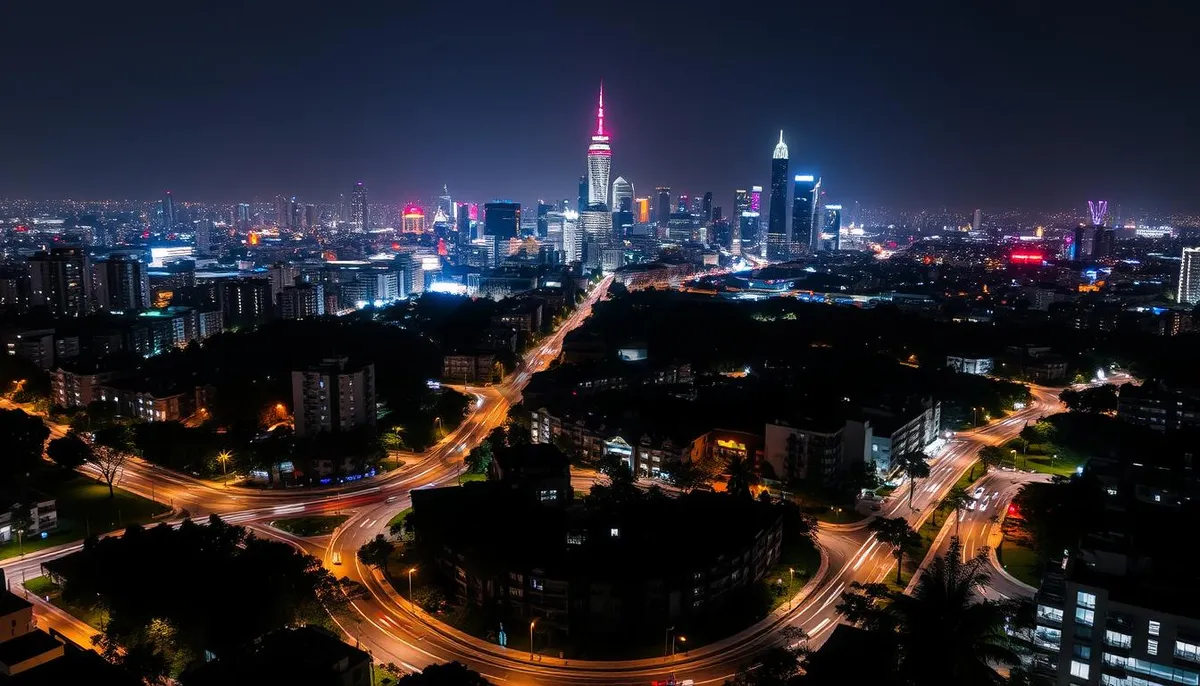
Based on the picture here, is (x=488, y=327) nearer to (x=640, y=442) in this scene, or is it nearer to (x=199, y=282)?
(x=640, y=442)

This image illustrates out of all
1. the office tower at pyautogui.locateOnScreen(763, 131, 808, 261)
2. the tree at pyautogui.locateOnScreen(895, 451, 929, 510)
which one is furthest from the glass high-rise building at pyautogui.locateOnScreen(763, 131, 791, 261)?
the tree at pyautogui.locateOnScreen(895, 451, 929, 510)

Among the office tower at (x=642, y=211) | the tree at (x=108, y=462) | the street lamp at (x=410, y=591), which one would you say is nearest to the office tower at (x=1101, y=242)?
the office tower at (x=642, y=211)

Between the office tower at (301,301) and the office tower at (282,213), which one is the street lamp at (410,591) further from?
the office tower at (282,213)

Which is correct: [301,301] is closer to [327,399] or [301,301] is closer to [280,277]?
[280,277]

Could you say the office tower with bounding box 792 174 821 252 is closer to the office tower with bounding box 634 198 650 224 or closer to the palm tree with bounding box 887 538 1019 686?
the office tower with bounding box 634 198 650 224

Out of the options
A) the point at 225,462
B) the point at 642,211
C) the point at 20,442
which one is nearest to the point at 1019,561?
the point at 225,462
